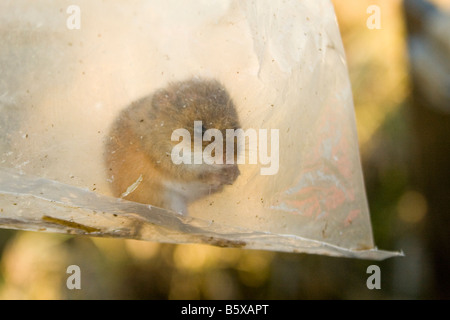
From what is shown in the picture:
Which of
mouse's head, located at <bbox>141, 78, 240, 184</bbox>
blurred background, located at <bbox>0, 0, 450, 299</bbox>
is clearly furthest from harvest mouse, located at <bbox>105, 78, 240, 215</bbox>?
blurred background, located at <bbox>0, 0, 450, 299</bbox>

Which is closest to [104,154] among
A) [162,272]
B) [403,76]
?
[162,272]

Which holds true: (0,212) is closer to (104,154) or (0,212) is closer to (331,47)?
(104,154)

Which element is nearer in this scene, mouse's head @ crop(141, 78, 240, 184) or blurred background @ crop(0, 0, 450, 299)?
mouse's head @ crop(141, 78, 240, 184)

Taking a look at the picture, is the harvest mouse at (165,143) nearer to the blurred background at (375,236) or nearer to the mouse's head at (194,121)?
the mouse's head at (194,121)

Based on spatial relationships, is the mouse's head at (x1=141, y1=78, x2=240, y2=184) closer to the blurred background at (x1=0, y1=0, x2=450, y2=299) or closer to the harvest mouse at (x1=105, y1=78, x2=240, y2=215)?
the harvest mouse at (x1=105, y1=78, x2=240, y2=215)

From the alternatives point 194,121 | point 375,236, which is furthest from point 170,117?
point 375,236

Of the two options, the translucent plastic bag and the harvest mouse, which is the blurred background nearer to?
the translucent plastic bag
